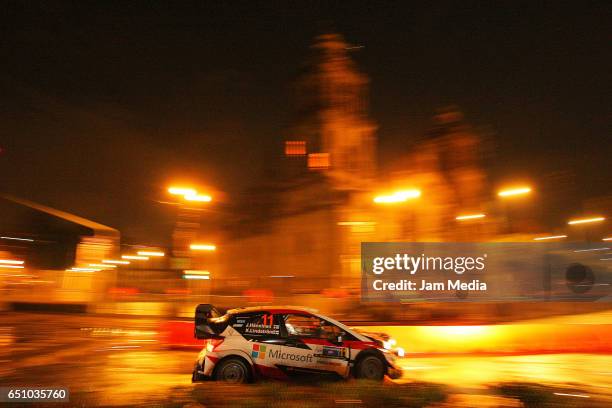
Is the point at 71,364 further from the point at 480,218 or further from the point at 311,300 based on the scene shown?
the point at 480,218

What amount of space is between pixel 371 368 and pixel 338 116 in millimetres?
20036

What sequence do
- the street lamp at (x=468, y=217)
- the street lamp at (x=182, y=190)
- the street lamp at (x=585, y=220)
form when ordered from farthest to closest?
1. the street lamp at (x=585, y=220)
2. the street lamp at (x=468, y=217)
3. the street lamp at (x=182, y=190)

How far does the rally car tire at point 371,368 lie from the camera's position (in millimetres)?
9008

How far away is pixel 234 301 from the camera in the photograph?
20.8 meters

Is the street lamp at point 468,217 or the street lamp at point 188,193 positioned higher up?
the street lamp at point 188,193

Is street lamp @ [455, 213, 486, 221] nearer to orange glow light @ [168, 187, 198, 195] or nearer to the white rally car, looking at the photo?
orange glow light @ [168, 187, 198, 195]

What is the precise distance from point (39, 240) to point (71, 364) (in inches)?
2387

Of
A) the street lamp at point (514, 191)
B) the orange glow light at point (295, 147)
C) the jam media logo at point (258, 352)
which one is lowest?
the jam media logo at point (258, 352)

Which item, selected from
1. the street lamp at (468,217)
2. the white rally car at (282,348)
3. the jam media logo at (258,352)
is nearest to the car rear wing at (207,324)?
the white rally car at (282,348)

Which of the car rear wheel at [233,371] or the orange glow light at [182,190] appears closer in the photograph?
the car rear wheel at [233,371]

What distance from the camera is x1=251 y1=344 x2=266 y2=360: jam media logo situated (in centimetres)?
874

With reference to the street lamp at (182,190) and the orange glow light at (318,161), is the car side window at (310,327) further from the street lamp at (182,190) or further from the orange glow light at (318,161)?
the orange glow light at (318,161)

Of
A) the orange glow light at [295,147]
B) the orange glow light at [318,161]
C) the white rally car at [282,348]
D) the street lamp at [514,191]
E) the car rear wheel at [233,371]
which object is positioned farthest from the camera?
the orange glow light at [295,147]

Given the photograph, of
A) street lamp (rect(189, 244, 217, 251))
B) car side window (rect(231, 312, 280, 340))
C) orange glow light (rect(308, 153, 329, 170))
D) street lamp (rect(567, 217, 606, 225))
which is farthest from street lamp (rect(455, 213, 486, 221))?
car side window (rect(231, 312, 280, 340))
